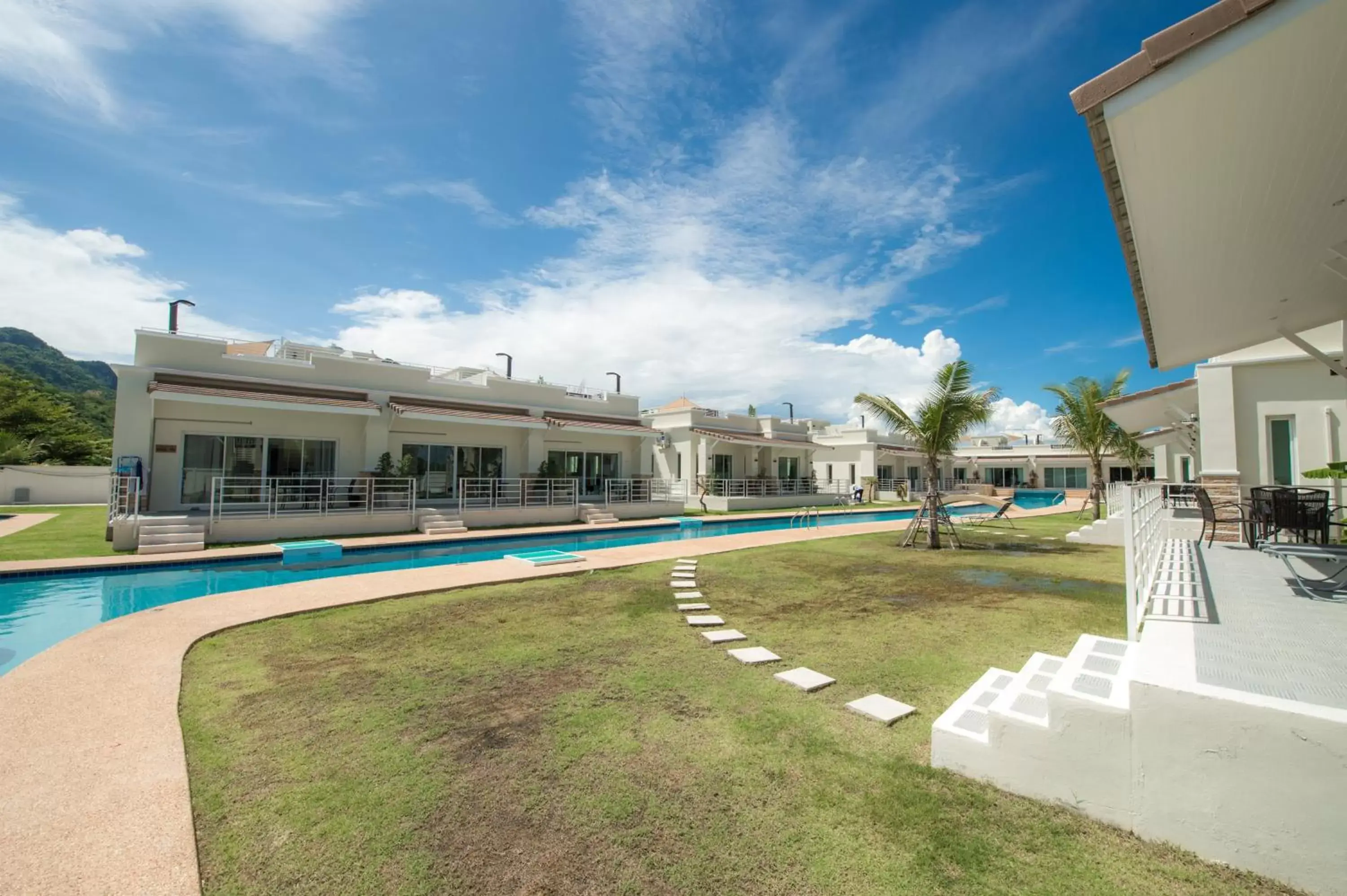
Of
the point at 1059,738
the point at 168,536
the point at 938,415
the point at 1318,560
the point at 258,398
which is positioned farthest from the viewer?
the point at 258,398

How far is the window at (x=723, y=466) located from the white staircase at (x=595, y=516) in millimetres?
8458

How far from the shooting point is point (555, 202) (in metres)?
17.4

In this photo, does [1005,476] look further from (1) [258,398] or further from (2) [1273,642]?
(1) [258,398]

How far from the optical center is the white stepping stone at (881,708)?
384cm

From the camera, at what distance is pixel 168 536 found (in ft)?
41.5

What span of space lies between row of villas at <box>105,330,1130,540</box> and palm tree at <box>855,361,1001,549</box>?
10851 mm

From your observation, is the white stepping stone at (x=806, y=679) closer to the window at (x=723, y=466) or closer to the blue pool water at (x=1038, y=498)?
the window at (x=723, y=466)

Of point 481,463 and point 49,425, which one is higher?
point 49,425

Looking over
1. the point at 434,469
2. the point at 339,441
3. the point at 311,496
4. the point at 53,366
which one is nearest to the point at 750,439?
the point at 434,469

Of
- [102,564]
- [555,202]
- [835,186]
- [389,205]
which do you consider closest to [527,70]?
[555,202]

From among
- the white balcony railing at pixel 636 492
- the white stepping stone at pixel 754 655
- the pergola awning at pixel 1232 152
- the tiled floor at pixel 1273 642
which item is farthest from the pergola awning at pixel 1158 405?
the white balcony railing at pixel 636 492

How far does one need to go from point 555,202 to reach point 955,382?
1255 centimetres

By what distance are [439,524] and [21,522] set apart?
13.5 meters

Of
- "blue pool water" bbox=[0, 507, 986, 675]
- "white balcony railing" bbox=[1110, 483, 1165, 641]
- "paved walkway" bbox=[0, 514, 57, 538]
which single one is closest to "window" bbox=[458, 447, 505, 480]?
"blue pool water" bbox=[0, 507, 986, 675]
